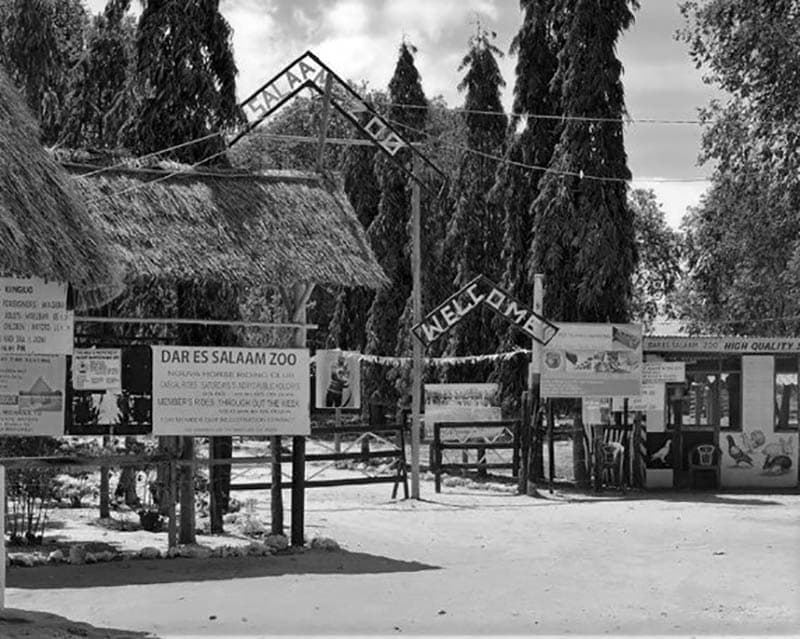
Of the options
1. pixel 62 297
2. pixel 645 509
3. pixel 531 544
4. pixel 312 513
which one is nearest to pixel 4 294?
pixel 62 297

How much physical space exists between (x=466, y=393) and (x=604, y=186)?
5209mm

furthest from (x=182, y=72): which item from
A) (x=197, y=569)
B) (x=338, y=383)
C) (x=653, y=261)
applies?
(x=653, y=261)

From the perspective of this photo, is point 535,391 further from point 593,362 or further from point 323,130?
point 323,130

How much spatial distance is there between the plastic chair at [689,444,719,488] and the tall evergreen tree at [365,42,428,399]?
667 inches

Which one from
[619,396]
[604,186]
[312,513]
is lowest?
[312,513]

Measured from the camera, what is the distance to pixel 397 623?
981 centimetres

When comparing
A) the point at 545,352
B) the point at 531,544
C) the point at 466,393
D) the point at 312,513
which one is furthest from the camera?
the point at 466,393

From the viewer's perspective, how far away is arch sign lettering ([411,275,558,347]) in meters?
20.6

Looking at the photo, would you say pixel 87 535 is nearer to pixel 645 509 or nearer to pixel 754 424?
pixel 645 509

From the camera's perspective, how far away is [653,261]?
169 feet

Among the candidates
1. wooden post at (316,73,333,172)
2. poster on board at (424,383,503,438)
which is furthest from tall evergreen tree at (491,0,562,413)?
wooden post at (316,73,333,172)

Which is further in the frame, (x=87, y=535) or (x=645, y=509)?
(x=645, y=509)

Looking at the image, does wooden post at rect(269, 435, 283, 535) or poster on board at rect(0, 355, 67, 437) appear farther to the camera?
wooden post at rect(269, 435, 283, 535)

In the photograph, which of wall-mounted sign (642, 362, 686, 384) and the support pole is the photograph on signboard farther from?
wall-mounted sign (642, 362, 686, 384)
